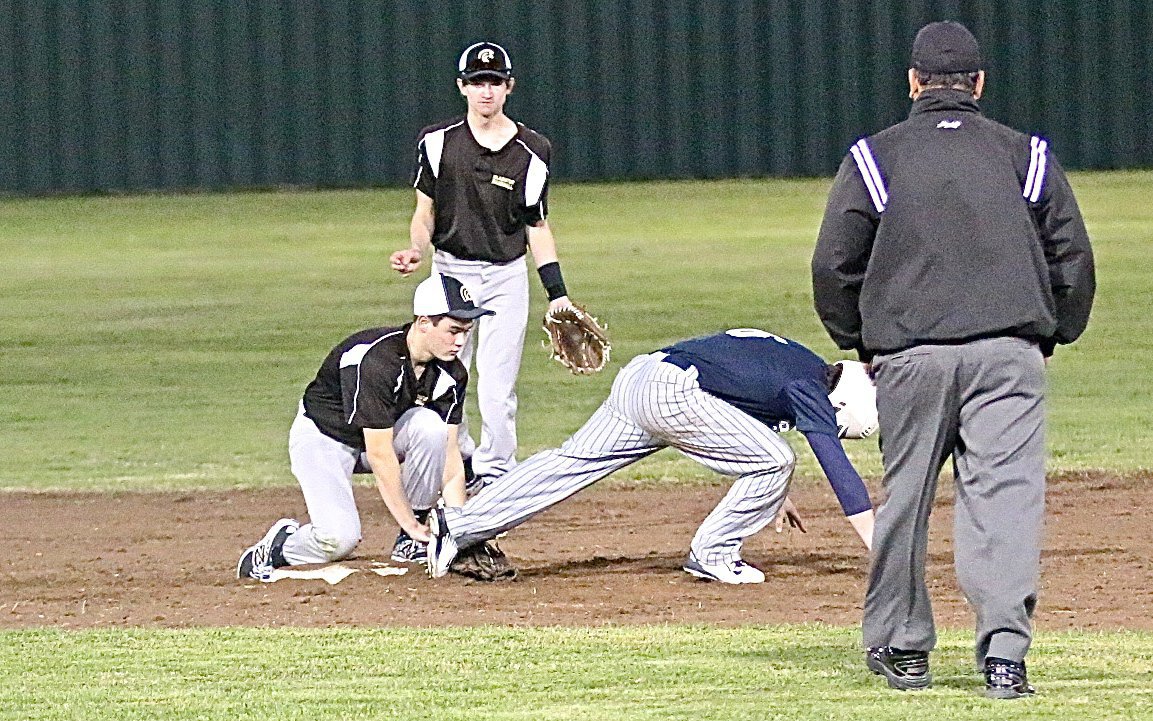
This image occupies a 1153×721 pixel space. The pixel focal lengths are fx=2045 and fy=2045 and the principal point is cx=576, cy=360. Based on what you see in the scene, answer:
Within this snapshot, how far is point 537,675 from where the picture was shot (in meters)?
5.27

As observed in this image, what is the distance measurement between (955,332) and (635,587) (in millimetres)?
2556

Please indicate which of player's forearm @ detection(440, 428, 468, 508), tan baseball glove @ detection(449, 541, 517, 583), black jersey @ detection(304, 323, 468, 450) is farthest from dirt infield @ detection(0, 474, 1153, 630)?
black jersey @ detection(304, 323, 468, 450)

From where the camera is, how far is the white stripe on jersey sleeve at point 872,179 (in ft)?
15.3

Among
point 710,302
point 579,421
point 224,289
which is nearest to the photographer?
point 579,421

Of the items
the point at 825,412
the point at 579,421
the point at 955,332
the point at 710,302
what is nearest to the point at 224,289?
the point at 710,302

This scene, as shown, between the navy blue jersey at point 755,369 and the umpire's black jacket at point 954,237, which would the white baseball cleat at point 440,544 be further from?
the umpire's black jacket at point 954,237

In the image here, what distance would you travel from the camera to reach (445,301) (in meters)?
6.60

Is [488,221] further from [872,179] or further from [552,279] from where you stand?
[872,179]

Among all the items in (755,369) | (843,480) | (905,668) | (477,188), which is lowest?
(905,668)

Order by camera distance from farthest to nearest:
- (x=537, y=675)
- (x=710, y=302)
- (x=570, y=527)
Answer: (x=710, y=302) → (x=570, y=527) → (x=537, y=675)

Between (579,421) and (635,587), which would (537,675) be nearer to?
(635,587)

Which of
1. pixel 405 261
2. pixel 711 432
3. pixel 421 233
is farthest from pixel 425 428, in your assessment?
pixel 421 233

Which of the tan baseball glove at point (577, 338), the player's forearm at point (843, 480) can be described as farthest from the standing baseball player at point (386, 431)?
the player's forearm at point (843, 480)

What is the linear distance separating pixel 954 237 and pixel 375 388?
256cm
